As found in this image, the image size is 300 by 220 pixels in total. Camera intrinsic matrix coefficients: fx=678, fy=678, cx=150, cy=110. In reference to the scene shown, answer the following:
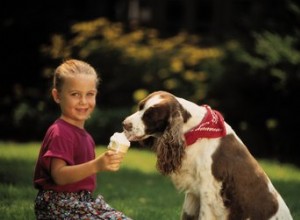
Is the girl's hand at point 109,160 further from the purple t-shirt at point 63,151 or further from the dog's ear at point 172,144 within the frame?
the dog's ear at point 172,144

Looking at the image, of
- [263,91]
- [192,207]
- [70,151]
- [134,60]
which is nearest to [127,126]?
[70,151]

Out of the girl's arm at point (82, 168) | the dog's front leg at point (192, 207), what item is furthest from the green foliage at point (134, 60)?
the girl's arm at point (82, 168)

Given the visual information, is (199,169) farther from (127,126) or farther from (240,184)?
(127,126)

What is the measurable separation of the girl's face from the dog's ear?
2.21 ft

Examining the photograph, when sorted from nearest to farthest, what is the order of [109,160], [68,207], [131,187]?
1. [109,160]
2. [68,207]
3. [131,187]

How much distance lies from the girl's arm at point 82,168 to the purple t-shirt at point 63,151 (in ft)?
0.22

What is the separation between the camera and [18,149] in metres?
13.0

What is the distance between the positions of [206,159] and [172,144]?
0.99 feet

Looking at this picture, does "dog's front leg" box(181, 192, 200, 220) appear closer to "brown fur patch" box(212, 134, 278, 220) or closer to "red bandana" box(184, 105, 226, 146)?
"brown fur patch" box(212, 134, 278, 220)

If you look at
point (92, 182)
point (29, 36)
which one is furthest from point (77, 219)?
point (29, 36)

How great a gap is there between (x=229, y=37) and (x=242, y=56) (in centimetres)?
322

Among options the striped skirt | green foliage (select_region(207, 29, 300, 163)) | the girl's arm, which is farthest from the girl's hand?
green foliage (select_region(207, 29, 300, 163))

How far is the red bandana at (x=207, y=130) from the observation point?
538 cm

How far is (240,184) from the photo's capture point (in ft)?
17.7
